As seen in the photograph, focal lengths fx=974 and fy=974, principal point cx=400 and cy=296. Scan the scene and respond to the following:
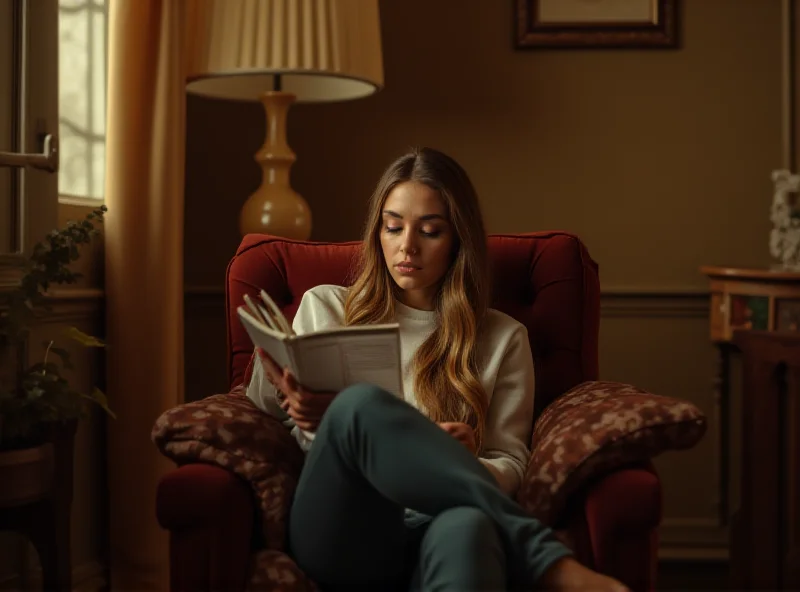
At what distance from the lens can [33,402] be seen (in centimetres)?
162

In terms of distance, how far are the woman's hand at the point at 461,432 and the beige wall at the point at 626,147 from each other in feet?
4.63

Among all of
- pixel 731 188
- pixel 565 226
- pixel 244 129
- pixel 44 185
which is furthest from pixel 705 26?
pixel 44 185

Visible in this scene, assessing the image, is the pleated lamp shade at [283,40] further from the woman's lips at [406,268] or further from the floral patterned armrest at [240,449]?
the floral patterned armrest at [240,449]

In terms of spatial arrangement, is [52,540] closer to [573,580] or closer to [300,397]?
[300,397]

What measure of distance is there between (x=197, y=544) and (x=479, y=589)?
1.45 feet

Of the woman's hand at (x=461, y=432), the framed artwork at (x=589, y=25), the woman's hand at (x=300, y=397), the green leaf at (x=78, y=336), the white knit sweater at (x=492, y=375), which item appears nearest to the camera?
the woman's hand at (x=300, y=397)

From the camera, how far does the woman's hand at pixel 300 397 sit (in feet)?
5.04

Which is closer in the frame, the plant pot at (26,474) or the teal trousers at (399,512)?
the teal trousers at (399,512)

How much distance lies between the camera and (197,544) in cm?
146

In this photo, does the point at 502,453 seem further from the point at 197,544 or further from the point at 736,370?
the point at 736,370

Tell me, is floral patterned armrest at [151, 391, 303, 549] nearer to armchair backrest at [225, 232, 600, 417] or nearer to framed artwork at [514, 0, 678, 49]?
armchair backrest at [225, 232, 600, 417]

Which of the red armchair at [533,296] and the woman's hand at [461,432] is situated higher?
the red armchair at [533,296]

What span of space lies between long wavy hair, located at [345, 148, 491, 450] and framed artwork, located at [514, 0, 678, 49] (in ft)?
3.88

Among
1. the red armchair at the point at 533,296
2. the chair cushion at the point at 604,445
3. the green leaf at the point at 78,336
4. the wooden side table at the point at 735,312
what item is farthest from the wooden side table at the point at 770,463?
the green leaf at the point at 78,336
